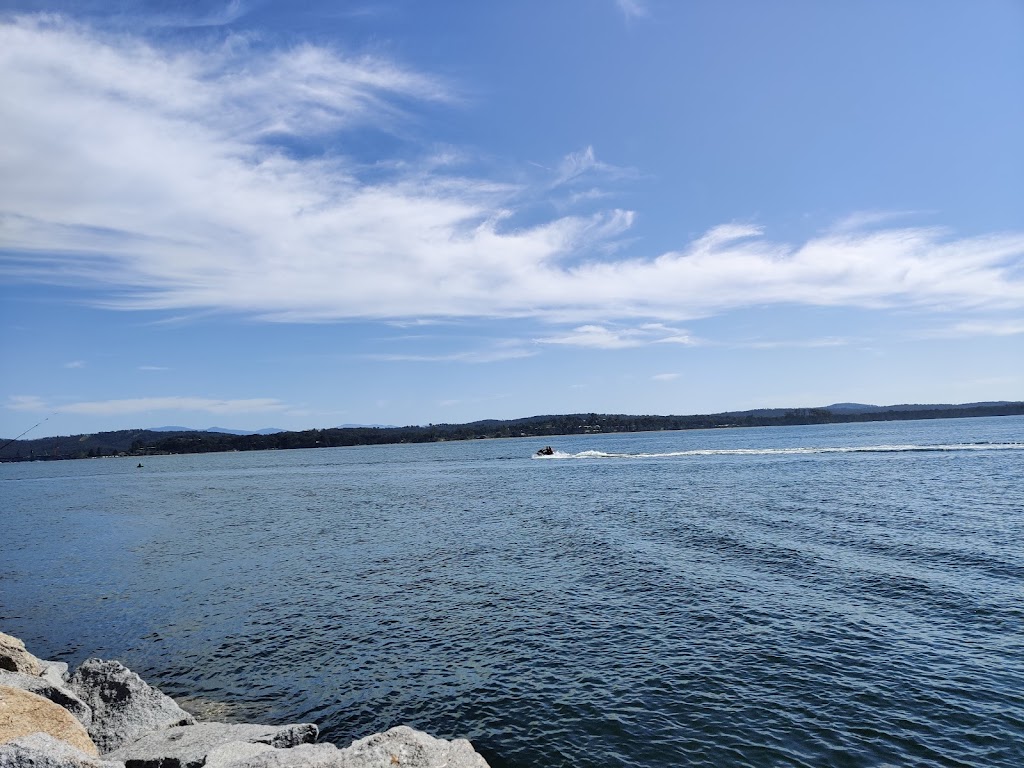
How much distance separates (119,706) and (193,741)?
353 centimetres

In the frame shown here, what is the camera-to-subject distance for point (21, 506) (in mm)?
85875

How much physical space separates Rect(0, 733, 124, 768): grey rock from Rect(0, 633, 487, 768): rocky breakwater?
12 mm

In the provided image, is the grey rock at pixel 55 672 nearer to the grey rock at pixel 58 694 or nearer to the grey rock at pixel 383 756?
the grey rock at pixel 58 694

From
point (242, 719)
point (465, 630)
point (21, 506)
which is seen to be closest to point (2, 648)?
point (242, 719)

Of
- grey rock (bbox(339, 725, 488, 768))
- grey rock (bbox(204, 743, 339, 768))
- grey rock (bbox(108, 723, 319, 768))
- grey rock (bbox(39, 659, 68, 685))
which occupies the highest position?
grey rock (bbox(204, 743, 339, 768))

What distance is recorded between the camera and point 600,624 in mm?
21875

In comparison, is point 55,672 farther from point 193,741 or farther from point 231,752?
point 231,752

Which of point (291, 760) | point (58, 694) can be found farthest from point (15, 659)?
point (291, 760)

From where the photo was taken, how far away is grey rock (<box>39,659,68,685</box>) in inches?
701

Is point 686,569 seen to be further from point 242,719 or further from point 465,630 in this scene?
point 242,719

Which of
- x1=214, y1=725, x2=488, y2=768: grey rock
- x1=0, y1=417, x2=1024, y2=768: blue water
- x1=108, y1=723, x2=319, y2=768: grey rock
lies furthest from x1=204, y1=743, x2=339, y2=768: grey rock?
x1=0, y1=417, x2=1024, y2=768: blue water

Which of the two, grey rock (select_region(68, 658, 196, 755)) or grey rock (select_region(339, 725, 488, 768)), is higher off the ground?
grey rock (select_region(339, 725, 488, 768))

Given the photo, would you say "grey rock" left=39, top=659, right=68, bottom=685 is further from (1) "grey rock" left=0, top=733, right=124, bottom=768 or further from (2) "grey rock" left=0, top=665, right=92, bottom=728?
(1) "grey rock" left=0, top=733, right=124, bottom=768

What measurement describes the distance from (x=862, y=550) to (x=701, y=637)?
50.8ft
